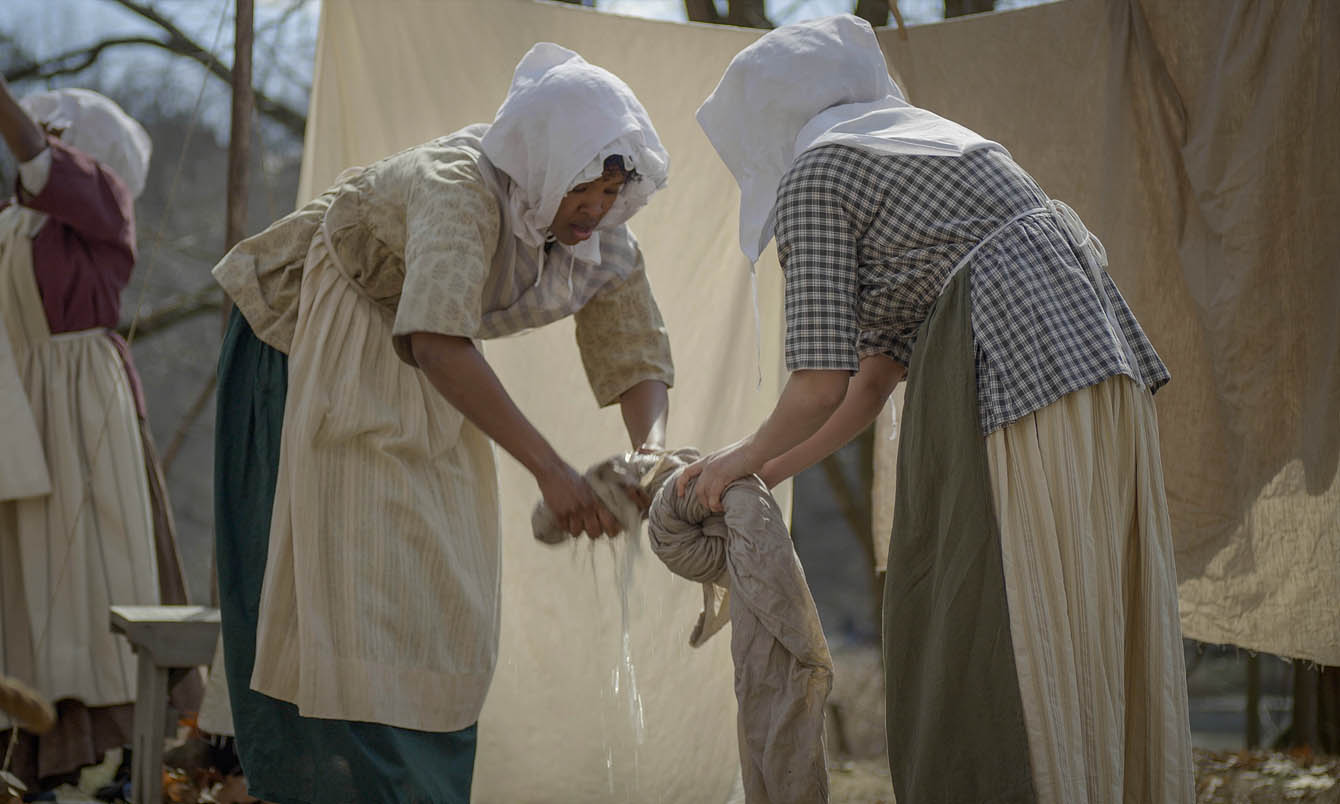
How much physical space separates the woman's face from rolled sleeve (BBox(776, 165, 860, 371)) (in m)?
0.60

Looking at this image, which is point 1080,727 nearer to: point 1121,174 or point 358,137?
point 1121,174

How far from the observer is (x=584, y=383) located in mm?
3793

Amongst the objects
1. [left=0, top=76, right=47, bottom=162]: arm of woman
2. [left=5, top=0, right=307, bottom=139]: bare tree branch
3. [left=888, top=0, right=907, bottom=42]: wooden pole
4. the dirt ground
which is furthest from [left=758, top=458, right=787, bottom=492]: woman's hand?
[left=5, top=0, right=307, bottom=139]: bare tree branch

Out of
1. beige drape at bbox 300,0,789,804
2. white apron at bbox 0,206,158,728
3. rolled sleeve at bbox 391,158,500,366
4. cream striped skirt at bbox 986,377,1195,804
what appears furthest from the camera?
white apron at bbox 0,206,158,728

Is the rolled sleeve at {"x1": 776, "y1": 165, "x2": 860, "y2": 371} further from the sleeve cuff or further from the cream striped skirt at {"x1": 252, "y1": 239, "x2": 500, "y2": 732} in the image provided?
the sleeve cuff

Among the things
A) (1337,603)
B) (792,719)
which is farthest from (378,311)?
(1337,603)

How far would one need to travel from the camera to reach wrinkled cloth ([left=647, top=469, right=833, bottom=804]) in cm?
204

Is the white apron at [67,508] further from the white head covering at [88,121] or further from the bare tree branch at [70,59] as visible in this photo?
the bare tree branch at [70,59]

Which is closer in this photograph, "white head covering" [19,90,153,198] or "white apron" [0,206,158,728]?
"white apron" [0,206,158,728]

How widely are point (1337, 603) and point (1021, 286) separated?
1778 millimetres

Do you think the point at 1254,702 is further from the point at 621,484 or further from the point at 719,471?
the point at 719,471

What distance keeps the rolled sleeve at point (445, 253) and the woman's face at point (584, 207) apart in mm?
135

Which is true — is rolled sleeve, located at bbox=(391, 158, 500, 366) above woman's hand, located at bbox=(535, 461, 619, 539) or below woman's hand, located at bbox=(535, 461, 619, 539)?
above

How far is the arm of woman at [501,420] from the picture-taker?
2.37m
